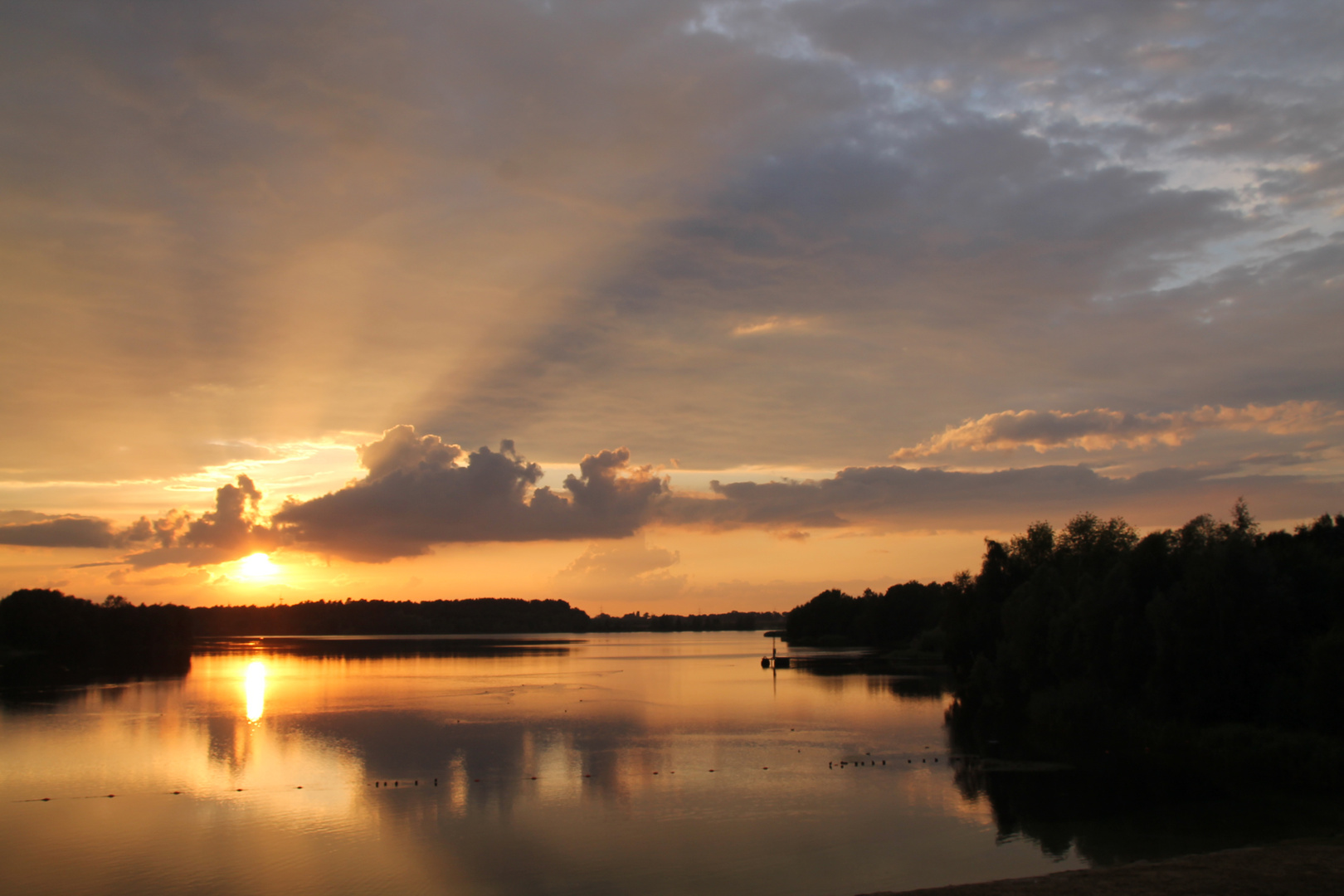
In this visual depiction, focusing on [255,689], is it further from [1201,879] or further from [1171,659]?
[1201,879]

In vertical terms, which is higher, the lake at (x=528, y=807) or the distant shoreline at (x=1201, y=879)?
the distant shoreline at (x=1201, y=879)

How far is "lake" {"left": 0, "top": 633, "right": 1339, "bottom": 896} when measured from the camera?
2381 centimetres

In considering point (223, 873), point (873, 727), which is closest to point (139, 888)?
point (223, 873)

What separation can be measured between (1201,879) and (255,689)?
79068mm

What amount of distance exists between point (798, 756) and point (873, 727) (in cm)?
1190

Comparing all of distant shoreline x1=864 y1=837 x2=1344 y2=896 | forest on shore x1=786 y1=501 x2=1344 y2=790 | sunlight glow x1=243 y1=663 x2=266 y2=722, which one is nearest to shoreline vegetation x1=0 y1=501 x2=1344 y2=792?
forest on shore x1=786 y1=501 x2=1344 y2=790

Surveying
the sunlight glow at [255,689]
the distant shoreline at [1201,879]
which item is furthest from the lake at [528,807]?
the distant shoreline at [1201,879]

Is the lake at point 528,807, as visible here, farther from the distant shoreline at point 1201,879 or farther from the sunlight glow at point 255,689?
the distant shoreline at point 1201,879

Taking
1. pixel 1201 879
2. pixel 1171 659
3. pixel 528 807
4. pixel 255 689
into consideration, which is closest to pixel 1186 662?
pixel 1171 659

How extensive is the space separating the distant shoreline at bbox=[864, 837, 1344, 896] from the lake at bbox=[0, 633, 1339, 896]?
8.54ft

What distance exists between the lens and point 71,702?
66.6 meters

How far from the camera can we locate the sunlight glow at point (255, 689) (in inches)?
2478

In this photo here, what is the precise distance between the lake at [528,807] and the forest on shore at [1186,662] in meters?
5.47

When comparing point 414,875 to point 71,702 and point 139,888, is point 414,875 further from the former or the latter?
point 71,702
